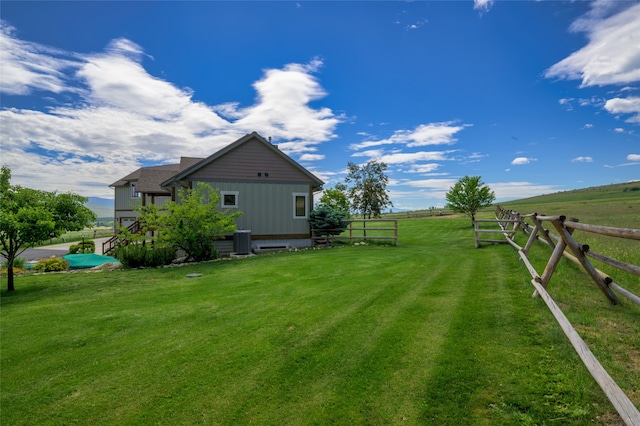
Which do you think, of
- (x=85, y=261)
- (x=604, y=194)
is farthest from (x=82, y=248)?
(x=604, y=194)

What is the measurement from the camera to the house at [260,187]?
1639 centimetres

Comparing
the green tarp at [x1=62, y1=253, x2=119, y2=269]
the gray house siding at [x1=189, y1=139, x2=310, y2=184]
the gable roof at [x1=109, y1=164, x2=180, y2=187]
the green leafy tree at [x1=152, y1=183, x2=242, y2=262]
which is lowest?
the green tarp at [x1=62, y1=253, x2=119, y2=269]

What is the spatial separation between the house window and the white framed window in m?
3.36

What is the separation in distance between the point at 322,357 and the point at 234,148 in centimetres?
1458

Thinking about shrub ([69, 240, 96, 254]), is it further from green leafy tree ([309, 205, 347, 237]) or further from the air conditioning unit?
green leafy tree ([309, 205, 347, 237])

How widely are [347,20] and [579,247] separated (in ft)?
45.2

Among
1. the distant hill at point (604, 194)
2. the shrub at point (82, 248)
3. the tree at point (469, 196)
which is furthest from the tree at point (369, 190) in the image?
the distant hill at point (604, 194)

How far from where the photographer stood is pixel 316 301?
6.40m

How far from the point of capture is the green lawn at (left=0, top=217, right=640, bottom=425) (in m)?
3.01

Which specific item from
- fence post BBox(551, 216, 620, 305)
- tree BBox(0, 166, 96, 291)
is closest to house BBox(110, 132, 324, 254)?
tree BBox(0, 166, 96, 291)

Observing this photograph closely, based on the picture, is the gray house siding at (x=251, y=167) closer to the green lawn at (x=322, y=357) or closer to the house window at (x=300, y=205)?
the house window at (x=300, y=205)

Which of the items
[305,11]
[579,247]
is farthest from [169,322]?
[305,11]

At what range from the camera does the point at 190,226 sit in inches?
525

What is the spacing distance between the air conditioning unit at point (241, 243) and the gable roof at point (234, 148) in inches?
156
